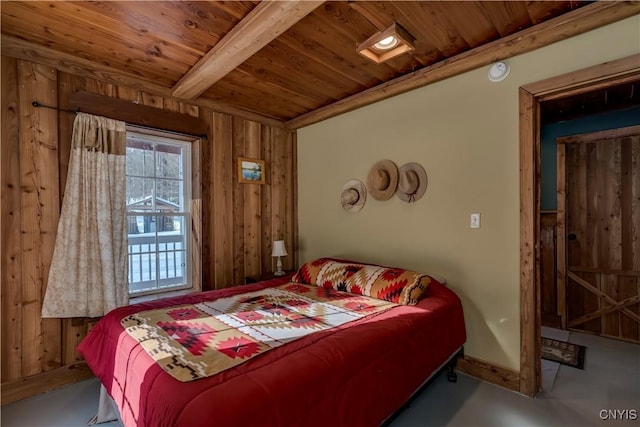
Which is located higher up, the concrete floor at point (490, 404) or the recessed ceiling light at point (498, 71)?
the recessed ceiling light at point (498, 71)

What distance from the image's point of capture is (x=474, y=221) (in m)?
2.34

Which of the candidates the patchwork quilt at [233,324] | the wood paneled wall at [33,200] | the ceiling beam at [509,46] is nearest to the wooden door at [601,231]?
the ceiling beam at [509,46]

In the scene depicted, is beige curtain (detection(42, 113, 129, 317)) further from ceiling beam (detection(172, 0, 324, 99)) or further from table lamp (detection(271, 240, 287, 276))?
table lamp (detection(271, 240, 287, 276))

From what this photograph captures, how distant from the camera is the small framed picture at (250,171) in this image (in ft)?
11.0

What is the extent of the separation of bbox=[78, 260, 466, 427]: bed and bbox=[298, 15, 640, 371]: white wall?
0.48m

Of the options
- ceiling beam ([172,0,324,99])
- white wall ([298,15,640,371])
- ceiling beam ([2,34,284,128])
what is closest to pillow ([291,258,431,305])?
white wall ([298,15,640,371])

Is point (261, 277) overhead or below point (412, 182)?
below

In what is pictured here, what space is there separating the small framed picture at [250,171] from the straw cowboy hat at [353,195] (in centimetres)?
101

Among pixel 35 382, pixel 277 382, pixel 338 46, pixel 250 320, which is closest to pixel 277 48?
pixel 338 46

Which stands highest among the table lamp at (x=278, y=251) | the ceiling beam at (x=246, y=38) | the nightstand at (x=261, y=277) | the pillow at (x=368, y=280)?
the ceiling beam at (x=246, y=38)

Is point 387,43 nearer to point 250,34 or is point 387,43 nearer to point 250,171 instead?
point 250,34

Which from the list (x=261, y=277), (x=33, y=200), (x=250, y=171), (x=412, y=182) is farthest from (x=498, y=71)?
(x=33, y=200)

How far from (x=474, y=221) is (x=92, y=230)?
3.00m

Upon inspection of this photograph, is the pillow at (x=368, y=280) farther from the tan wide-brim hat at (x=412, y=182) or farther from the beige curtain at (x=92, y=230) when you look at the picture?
the beige curtain at (x=92, y=230)
